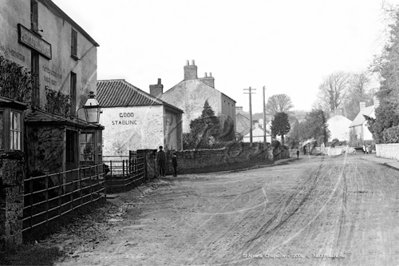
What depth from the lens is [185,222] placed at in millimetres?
8695

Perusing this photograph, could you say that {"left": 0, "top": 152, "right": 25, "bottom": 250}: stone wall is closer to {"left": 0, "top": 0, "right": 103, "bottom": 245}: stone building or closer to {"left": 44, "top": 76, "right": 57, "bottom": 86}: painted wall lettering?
{"left": 0, "top": 0, "right": 103, "bottom": 245}: stone building

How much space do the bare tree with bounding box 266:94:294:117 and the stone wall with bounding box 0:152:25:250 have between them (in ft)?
263

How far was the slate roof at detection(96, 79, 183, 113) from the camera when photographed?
97.9 feet

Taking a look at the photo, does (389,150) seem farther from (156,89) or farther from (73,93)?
(73,93)

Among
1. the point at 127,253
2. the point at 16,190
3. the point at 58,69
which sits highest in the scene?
the point at 58,69

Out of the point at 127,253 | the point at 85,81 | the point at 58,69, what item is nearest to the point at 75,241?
the point at 127,253

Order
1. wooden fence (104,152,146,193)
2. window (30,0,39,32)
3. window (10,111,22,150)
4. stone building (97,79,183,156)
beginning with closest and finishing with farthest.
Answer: window (10,111,22,150), window (30,0,39,32), wooden fence (104,152,146,193), stone building (97,79,183,156)

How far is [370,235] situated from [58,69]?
1187 centimetres

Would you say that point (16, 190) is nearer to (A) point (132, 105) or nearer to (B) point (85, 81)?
(B) point (85, 81)

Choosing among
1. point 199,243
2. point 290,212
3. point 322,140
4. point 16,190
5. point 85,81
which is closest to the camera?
point 16,190

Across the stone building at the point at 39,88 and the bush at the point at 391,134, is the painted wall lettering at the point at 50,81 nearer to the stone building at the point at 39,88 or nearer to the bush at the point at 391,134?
the stone building at the point at 39,88

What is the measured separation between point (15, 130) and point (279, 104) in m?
79.3

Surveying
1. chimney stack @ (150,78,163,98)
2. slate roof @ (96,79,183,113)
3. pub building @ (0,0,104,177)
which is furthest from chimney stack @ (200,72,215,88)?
pub building @ (0,0,104,177)

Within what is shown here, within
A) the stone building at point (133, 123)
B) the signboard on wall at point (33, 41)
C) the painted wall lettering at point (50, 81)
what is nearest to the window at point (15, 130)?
the signboard on wall at point (33, 41)
